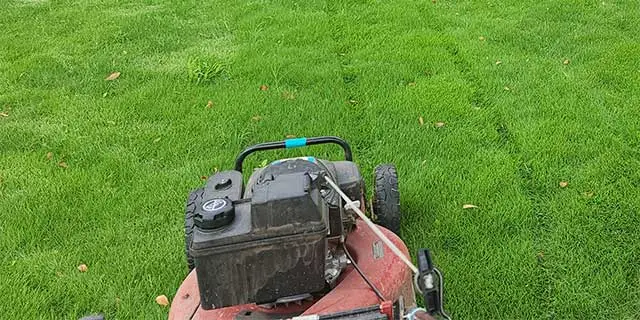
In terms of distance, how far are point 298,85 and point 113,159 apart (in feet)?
4.66

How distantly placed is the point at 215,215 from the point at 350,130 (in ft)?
7.83

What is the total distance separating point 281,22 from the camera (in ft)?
20.5

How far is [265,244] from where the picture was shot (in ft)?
7.15

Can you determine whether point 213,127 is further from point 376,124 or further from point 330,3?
point 330,3

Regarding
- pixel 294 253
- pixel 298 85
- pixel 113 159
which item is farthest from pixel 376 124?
pixel 294 253

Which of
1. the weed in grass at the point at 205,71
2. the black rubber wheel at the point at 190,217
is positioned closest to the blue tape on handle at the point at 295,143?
the black rubber wheel at the point at 190,217

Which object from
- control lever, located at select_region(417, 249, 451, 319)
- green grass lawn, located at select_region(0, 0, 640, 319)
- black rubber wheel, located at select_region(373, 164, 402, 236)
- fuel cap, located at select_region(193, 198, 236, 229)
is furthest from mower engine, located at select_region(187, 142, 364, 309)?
green grass lawn, located at select_region(0, 0, 640, 319)

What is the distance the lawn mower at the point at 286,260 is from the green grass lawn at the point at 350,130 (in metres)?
0.74

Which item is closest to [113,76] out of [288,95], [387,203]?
[288,95]

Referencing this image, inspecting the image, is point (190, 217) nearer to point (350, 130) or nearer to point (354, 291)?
point (354, 291)

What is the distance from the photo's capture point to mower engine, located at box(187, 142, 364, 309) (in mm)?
2160

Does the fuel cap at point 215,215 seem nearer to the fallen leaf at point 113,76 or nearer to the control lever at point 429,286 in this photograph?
the control lever at point 429,286

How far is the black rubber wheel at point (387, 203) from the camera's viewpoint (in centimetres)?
323

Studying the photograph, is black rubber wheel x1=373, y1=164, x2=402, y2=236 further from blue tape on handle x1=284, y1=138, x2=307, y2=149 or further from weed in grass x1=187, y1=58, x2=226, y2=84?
weed in grass x1=187, y1=58, x2=226, y2=84
